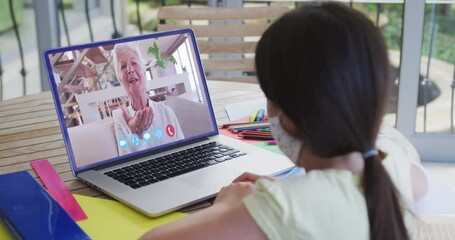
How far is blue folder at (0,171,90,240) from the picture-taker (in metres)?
1.03

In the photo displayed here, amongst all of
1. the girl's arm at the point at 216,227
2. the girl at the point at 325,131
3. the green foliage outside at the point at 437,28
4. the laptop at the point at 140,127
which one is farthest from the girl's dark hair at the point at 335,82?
the green foliage outside at the point at 437,28

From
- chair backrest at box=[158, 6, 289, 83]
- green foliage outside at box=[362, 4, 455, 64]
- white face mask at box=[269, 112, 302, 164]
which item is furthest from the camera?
green foliage outside at box=[362, 4, 455, 64]

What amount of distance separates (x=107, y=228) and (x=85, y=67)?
0.38m

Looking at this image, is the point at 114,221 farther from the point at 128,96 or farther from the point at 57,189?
the point at 128,96

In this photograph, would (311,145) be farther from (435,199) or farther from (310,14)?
(435,199)

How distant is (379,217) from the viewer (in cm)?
85

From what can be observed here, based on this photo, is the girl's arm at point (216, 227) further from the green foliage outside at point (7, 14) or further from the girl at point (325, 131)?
the green foliage outside at point (7, 14)

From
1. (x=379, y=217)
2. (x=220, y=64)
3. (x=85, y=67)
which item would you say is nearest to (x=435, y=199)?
(x=379, y=217)

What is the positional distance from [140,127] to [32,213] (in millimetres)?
327

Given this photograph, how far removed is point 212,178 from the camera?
4.07ft

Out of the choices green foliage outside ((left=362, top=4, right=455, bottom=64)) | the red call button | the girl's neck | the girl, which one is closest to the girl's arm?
the girl

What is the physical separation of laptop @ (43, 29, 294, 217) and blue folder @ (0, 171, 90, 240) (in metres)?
0.10

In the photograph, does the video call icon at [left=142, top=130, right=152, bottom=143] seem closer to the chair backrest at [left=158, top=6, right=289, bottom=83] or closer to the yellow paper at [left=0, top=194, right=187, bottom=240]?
the yellow paper at [left=0, top=194, right=187, bottom=240]

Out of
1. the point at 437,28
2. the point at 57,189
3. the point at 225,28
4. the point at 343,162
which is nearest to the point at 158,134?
the point at 57,189
